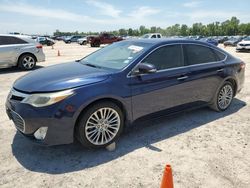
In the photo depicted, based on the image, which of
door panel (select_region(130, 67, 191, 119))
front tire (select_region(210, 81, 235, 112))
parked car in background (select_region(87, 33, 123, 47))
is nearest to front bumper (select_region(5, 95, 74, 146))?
door panel (select_region(130, 67, 191, 119))

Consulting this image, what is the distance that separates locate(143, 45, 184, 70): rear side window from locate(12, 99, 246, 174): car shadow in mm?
1011

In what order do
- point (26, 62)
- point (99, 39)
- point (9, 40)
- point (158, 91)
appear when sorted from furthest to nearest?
point (99, 39)
point (26, 62)
point (9, 40)
point (158, 91)

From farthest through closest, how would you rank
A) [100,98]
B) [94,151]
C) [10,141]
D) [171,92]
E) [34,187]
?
[171,92]
[10,141]
[94,151]
[100,98]
[34,187]

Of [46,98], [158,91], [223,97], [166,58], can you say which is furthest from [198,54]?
[46,98]

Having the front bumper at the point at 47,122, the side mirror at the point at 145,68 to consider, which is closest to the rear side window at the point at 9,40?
the front bumper at the point at 47,122

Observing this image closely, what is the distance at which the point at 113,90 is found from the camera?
354cm

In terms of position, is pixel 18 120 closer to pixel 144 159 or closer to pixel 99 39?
pixel 144 159

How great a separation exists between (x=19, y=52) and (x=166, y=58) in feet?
25.8

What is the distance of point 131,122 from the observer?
3.88m

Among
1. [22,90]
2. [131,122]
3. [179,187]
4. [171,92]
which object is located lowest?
[179,187]

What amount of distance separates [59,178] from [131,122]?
1.35m

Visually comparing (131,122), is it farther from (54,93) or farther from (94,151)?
(54,93)

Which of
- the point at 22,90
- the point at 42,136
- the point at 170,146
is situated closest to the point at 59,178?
the point at 42,136

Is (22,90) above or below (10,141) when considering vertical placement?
above
